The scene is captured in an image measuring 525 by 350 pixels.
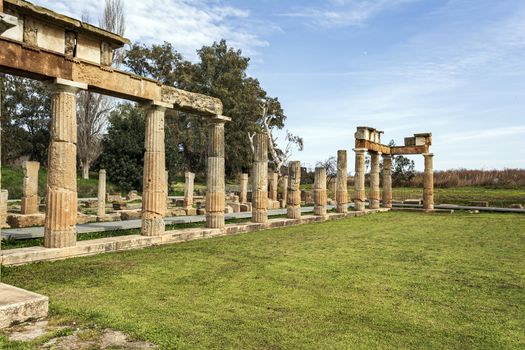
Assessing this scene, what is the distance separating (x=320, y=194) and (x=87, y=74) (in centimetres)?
1270

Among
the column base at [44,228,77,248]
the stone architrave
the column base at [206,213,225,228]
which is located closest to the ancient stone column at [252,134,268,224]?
the column base at [206,213,225,228]

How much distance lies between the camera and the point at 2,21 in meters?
4.92

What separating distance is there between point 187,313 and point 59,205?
5.28 m

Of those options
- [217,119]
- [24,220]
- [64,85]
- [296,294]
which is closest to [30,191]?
[24,220]

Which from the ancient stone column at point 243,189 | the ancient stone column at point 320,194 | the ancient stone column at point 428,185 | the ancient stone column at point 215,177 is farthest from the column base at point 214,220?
the ancient stone column at point 428,185

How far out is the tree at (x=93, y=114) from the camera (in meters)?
37.1

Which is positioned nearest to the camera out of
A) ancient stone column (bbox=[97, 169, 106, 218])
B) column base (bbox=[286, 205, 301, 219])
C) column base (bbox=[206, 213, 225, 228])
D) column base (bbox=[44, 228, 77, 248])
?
column base (bbox=[44, 228, 77, 248])

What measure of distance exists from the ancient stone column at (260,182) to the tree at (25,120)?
105 feet

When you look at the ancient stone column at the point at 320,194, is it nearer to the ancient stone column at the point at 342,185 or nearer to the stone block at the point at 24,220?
the ancient stone column at the point at 342,185

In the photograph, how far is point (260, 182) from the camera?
51.6 ft

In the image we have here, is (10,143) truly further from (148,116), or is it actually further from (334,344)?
(334,344)

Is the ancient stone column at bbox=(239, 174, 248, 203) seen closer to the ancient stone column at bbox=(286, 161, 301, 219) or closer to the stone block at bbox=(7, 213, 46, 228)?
the ancient stone column at bbox=(286, 161, 301, 219)

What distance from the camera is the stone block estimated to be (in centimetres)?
1433

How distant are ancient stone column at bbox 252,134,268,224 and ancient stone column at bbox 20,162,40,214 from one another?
8015 millimetres
